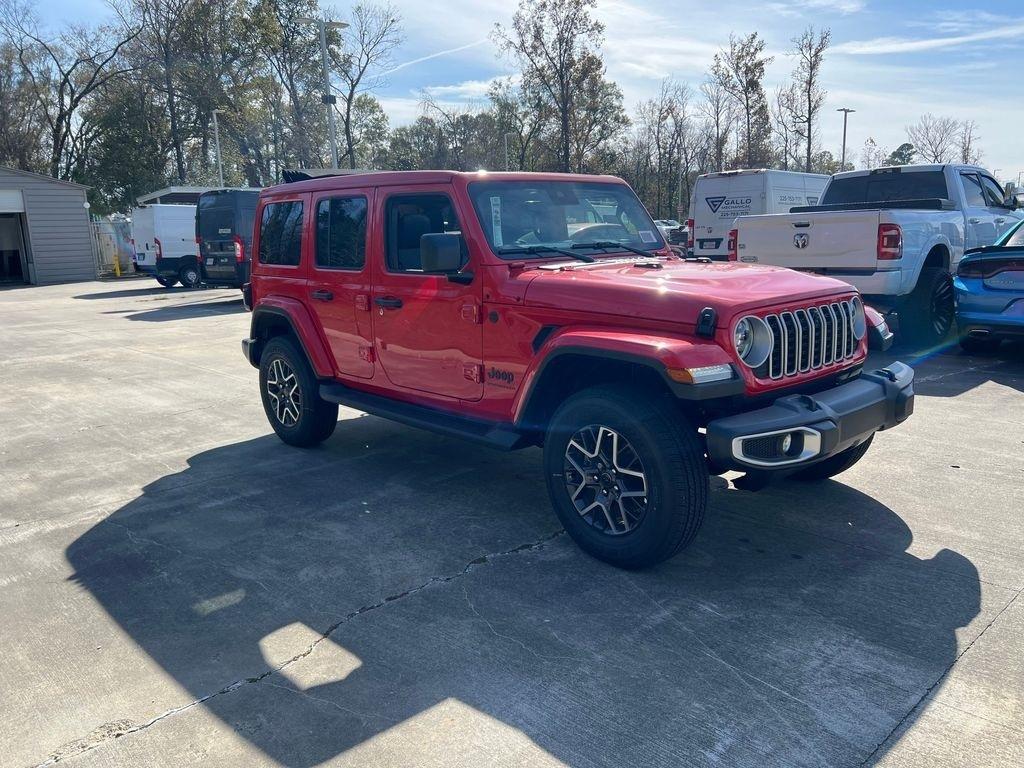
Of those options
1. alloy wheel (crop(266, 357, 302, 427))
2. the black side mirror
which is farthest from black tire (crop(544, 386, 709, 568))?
alloy wheel (crop(266, 357, 302, 427))

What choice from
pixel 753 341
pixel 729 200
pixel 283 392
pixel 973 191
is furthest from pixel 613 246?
pixel 729 200

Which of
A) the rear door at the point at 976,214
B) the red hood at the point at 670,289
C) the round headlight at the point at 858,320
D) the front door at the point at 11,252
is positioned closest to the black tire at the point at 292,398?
the red hood at the point at 670,289

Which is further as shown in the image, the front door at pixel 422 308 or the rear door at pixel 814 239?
the rear door at pixel 814 239

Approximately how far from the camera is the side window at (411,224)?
192 inches

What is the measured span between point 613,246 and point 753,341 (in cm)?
154

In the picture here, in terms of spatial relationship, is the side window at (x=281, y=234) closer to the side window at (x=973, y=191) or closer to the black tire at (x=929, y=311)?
the black tire at (x=929, y=311)

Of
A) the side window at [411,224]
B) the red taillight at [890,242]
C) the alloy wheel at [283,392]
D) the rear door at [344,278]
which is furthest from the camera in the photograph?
the red taillight at [890,242]

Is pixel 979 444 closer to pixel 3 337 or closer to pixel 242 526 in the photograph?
pixel 242 526

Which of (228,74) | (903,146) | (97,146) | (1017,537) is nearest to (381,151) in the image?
(228,74)

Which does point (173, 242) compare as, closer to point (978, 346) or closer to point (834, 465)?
point (978, 346)

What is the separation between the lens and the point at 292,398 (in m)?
6.21

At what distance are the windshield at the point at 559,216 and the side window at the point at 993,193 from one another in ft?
25.3

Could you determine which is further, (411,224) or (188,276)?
(188,276)

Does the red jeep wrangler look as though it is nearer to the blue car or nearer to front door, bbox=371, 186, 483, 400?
front door, bbox=371, 186, 483, 400
